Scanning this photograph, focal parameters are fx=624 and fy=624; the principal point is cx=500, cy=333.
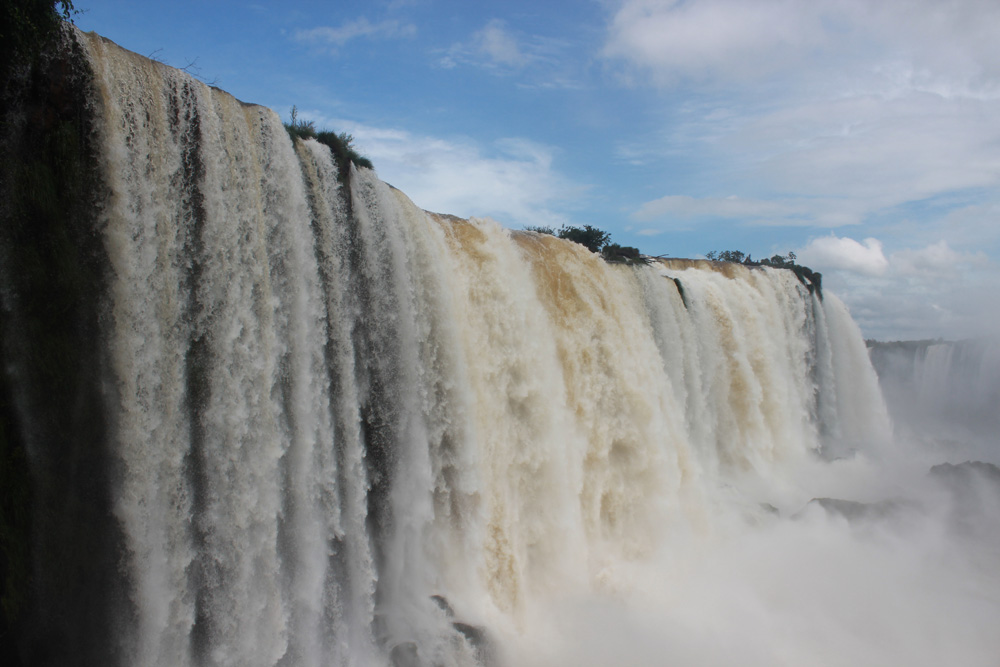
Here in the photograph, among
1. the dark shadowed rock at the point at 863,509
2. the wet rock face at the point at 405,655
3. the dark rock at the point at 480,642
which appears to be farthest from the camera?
the dark shadowed rock at the point at 863,509

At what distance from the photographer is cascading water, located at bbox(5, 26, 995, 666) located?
15.8 ft

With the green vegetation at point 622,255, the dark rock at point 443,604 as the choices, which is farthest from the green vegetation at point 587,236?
the dark rock at point 443,604

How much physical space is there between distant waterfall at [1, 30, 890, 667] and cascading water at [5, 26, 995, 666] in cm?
2

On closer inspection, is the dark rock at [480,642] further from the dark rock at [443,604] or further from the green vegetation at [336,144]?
the green vegetation at [336,144]

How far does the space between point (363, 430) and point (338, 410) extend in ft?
1.68

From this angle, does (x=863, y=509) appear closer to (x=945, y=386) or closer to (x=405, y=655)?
(x=405, y=655)

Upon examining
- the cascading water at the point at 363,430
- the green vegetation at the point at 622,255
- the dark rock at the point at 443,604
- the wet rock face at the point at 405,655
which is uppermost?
the green vegetation at the point at 622,255

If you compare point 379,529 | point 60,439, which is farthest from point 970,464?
point 60,439

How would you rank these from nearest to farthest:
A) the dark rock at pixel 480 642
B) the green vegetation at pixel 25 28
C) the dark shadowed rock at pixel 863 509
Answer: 1. the green vegetation at pixel 25 28
2. the dark rock at pixel 480 642
3. the dark shadowed rock at pixel 863 509

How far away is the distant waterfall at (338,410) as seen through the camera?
4801 millimetres

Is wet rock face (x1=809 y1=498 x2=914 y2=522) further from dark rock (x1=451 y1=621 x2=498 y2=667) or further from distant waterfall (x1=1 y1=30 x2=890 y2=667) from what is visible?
dark rock (x1=451 y1=621 x2=498 y2=667)

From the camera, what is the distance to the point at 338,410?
625 centimetres

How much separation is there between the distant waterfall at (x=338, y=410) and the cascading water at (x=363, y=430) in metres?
0.02

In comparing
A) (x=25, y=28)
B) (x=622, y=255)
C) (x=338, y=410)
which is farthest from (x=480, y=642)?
(x=622, y=255)
